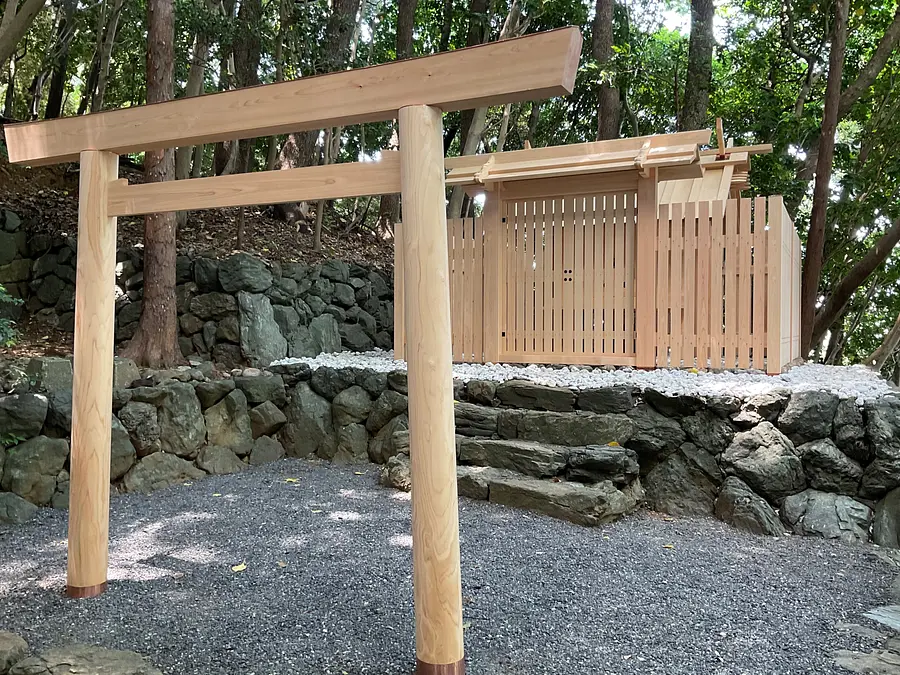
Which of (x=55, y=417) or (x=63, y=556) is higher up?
(x=55, y=417)

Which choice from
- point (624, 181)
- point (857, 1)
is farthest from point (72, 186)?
point (857, 1)

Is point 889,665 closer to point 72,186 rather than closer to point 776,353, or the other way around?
point 776,353

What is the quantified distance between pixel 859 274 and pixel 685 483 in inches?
259

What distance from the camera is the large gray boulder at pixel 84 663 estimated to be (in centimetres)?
222

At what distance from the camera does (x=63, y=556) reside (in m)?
3.75

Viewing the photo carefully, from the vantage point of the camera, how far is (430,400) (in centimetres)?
244

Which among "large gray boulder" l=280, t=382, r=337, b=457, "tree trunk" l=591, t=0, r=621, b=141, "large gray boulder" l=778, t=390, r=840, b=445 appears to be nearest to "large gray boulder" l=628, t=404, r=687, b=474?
"large gray boulder" l=778, t=390, r=840, b=445

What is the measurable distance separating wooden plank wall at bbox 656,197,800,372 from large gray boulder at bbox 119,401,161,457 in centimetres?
469

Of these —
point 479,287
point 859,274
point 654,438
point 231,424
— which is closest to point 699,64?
point 859,274

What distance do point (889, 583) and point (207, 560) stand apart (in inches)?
152

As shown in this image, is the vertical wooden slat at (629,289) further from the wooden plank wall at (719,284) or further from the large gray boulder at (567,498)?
the large gray boulder at (567,498)

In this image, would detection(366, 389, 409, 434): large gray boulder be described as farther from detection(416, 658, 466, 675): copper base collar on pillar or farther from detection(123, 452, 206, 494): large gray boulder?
detection(416, 658, 466, 675): copper base collar on pillar

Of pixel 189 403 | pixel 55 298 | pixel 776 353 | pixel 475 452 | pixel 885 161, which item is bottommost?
pixel 475 452

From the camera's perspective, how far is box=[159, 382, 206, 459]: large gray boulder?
5496 millimetres
